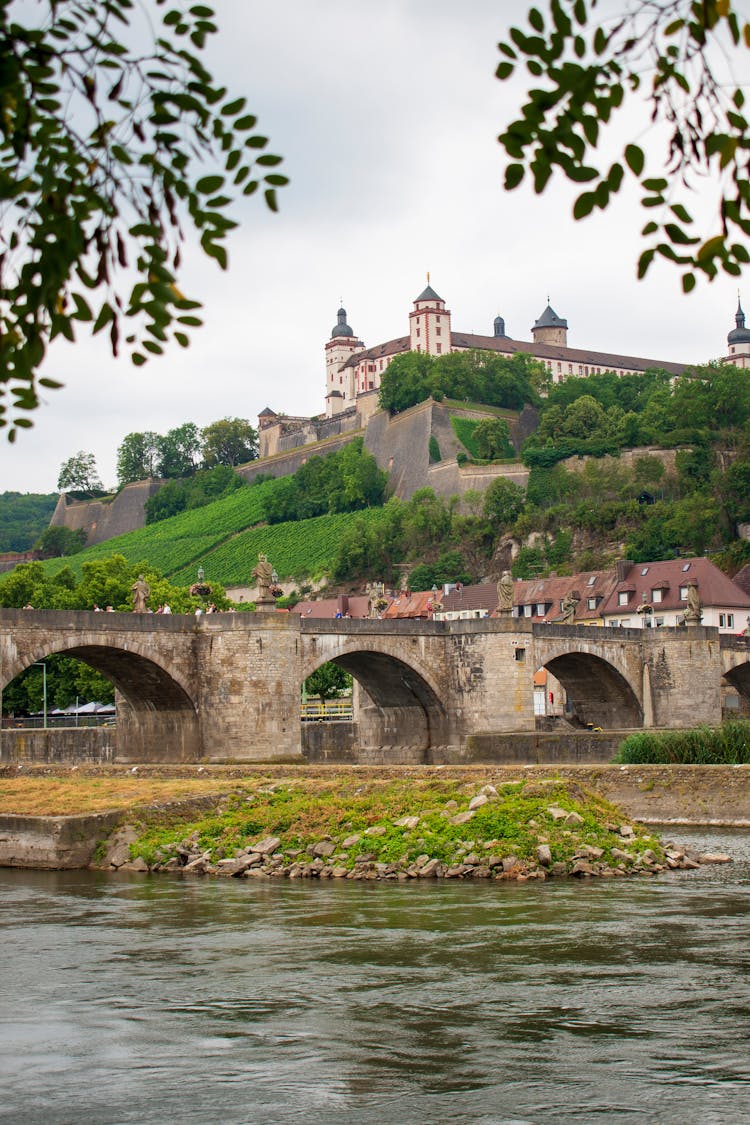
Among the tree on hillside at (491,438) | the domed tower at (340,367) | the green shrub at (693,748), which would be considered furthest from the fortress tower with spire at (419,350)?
the green shrub at (693,748)

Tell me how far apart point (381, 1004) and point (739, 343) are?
465 feet

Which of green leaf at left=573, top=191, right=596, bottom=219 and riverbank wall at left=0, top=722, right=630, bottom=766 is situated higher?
green leaf at left=573, top=191, right=596, bottom=219

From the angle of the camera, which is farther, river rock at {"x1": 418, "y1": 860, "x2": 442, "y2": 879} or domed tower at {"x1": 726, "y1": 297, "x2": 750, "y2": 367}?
domed tower at {"x1": 726, "y1": 297, "x2": 750, "y2": 367}

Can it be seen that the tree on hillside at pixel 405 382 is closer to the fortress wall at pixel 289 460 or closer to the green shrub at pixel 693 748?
the fortress wall at pixel 289 460

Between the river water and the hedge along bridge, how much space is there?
65.8ft

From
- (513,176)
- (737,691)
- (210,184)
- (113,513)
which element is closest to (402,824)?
(210,184)

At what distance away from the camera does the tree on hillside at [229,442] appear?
158 meters

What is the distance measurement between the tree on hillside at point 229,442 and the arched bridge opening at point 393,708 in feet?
344

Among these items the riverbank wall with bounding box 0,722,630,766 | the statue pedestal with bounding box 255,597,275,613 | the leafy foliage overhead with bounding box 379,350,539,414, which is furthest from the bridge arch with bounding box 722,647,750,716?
the leafy foliage overhead with bounding box 379,350,539,414

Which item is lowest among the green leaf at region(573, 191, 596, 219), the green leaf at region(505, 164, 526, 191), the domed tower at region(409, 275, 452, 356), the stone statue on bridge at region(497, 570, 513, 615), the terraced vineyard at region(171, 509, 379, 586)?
the green leaf at region(573, 191, 596, 219)

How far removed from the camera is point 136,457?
15688 centimetres

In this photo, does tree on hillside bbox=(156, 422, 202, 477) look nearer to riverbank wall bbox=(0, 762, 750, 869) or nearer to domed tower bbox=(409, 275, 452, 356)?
domed tower bbox=(409, 275, 452, 356)

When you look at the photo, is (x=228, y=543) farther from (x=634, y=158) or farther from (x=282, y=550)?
(x=634, y=158)

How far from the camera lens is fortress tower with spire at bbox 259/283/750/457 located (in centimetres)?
14050
